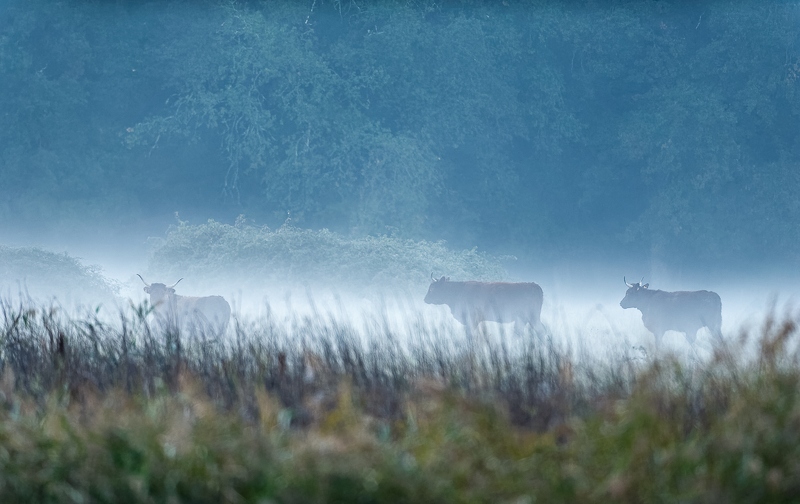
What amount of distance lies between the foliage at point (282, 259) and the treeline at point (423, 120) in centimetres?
92

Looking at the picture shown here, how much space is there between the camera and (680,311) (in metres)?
13.8

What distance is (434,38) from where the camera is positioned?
18.3 meters

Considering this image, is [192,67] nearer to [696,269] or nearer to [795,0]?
[696,269]

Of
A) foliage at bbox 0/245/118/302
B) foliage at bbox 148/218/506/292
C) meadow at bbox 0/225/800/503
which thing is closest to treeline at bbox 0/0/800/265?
foliage at bbox 148/218/506/292

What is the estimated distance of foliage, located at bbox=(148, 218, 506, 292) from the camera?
15.3m

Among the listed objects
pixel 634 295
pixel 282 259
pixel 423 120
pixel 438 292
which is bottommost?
pixel 634 295

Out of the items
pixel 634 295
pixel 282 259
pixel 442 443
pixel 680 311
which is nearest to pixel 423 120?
pixel 282 259

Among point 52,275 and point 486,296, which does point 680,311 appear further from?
point 52,275

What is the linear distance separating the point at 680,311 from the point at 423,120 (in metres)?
5.82

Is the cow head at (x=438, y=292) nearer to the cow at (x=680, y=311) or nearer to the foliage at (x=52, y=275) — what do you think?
the cow at (x=680, y=311)

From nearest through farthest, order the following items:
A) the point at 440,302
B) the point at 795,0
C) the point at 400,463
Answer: the point at 400,463
the point at 440,302
the point at 795,0

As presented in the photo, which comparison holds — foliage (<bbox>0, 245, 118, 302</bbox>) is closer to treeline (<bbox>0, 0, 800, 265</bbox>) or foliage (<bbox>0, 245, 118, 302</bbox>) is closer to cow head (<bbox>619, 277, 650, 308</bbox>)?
Answer: treeline (<bbox>0, 0, 800, 265</bbox>)

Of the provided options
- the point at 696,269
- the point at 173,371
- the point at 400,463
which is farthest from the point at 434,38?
the point at 400,463

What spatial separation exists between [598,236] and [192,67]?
721 cm
